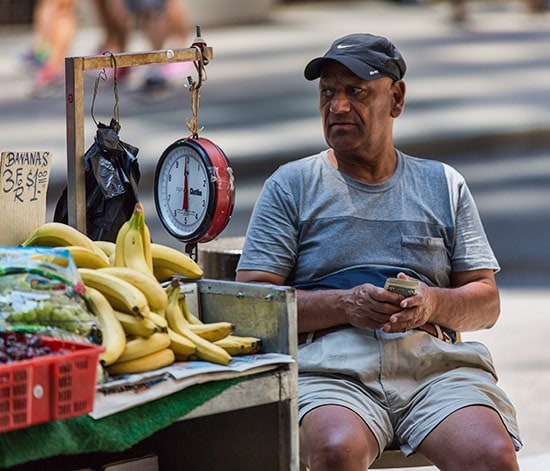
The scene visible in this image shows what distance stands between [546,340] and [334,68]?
2934 millimetres

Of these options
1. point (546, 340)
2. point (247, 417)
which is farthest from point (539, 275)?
point (247, 417)

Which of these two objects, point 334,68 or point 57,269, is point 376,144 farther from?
point 57,269

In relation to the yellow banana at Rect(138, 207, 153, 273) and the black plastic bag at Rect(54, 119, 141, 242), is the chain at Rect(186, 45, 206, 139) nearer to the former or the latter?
the black plastic bag at Rect(54, 119, 141, 242)

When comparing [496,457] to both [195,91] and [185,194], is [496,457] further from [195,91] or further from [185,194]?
[195,91]

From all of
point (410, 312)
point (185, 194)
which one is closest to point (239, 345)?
point (410, 312)

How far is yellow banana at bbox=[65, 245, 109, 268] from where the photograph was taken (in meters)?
2.99

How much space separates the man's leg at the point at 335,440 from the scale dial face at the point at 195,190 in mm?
585

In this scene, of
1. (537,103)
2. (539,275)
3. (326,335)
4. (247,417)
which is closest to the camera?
(247,417)

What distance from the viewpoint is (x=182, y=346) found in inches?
113

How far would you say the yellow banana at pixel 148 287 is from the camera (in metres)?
2.89

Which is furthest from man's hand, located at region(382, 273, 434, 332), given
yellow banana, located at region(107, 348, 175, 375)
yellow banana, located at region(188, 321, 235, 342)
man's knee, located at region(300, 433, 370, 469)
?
yellow banana, located at region(107, 348, 175, 375)

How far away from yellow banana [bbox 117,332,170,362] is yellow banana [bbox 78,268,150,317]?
0.17 ft

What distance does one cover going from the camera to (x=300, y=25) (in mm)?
15734

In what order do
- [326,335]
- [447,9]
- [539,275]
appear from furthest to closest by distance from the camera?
[447,9] < [539,275] < [326,335]
